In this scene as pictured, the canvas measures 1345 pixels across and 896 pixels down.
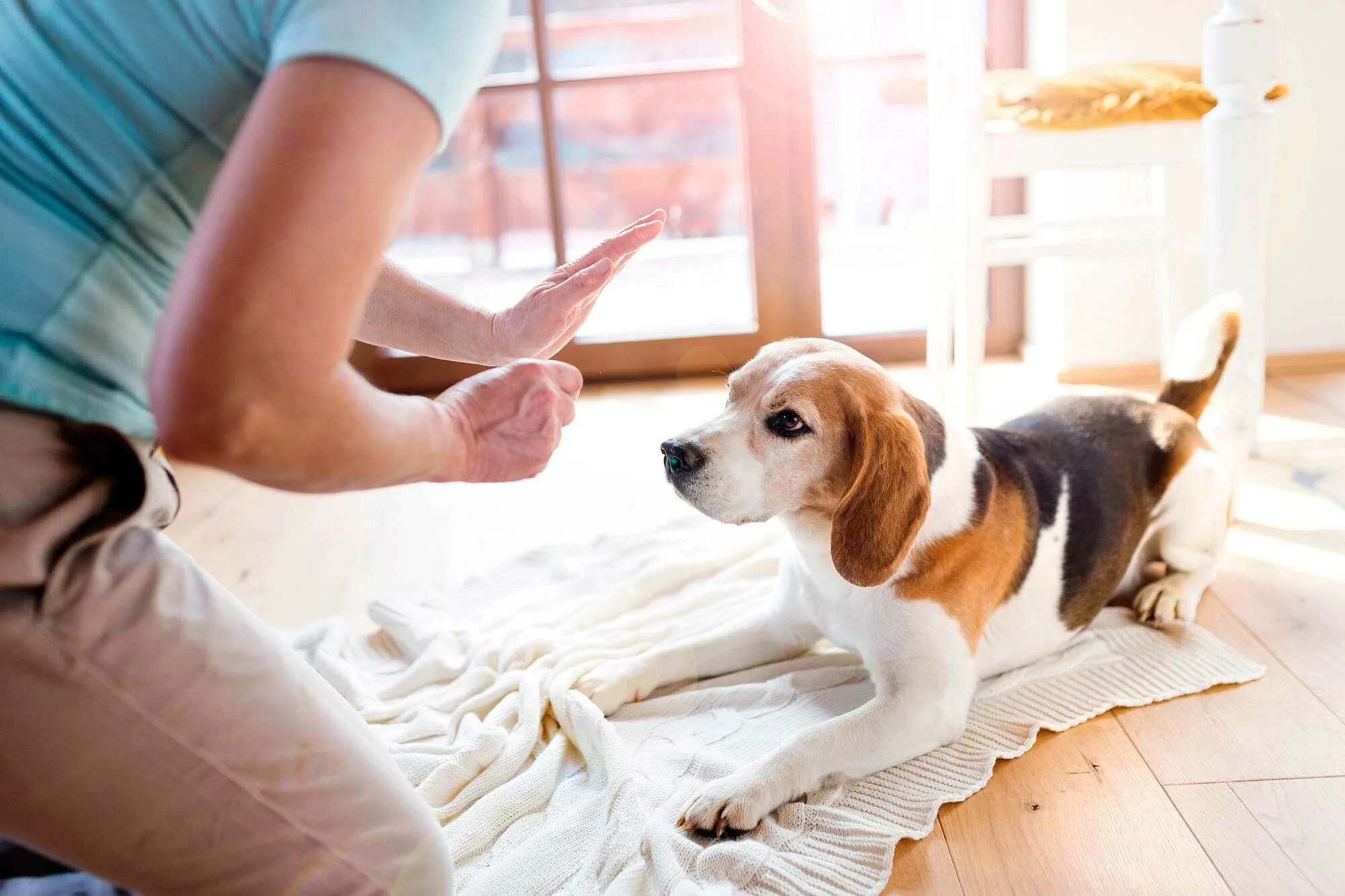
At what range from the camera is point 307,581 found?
241cm

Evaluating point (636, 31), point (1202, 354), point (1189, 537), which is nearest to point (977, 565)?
point (1189, 537)

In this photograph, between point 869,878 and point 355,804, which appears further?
point 869,878

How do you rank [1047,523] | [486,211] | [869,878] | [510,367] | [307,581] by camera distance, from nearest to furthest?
[510,367]
[869,878]
[1047,523]
[307,581]
[486,211]

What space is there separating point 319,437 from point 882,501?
Result: 874mm

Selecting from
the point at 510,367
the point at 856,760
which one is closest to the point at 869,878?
the point at 856,760

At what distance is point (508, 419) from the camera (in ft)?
3.48

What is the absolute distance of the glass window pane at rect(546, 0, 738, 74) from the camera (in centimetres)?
545

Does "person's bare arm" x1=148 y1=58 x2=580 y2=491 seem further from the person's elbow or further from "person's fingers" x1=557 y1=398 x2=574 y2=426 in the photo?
"person's fingers" x1=557 y1=398 x2=574 y2=426

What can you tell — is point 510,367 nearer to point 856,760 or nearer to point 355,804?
point 355,804

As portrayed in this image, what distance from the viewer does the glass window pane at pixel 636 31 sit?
545cm

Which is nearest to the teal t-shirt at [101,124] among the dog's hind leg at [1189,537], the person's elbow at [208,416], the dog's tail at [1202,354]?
the person's elbow at [208,416]

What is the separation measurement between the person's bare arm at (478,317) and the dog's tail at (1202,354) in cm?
122

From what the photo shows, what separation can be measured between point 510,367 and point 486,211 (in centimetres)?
529

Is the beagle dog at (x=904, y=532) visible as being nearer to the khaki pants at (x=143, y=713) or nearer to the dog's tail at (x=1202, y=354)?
the dog's tail at (x=1202, y=354)
